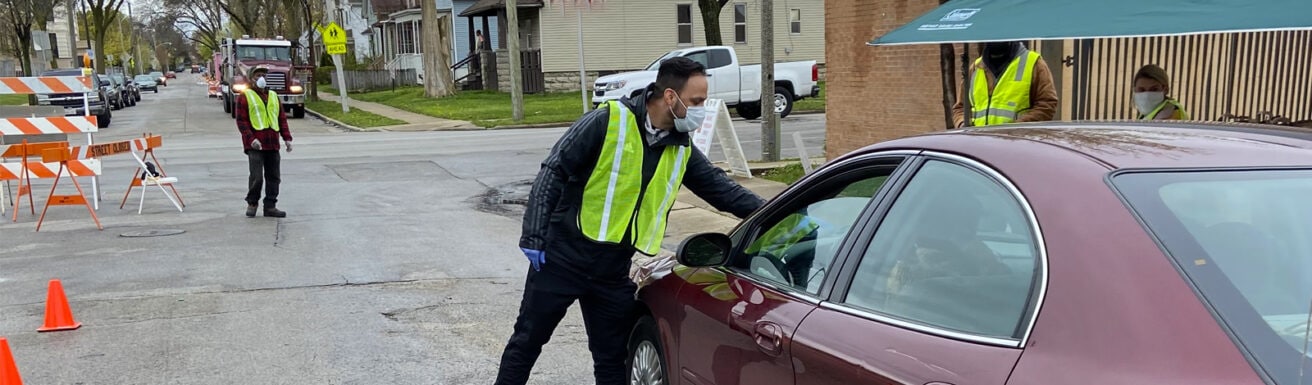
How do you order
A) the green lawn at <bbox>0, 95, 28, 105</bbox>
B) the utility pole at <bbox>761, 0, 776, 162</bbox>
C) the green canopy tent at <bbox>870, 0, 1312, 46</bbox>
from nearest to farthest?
the green canopy tent at <bbox>870, 0, 1312, 46</bbox>, the utility pole at <bbox>761, 0, 776, 162</bbox>, the green lawn at <bbox>0, 95, 28, 105</bbox>

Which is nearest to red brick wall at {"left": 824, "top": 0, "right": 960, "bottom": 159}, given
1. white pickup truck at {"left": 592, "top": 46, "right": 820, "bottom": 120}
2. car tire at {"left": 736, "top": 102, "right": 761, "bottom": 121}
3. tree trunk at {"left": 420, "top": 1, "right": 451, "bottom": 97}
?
white pickup truck at {"left": 592, "top": 46, "right": 820, "bottom": 120}

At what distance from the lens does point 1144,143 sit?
2.32 meters

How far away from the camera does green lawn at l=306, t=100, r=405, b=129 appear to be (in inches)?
1057

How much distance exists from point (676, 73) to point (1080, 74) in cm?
688

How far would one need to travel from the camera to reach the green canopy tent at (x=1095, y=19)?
4.38 m

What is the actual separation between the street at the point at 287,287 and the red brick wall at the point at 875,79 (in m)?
4.29

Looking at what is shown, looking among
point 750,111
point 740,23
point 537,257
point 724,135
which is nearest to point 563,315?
point 537,257

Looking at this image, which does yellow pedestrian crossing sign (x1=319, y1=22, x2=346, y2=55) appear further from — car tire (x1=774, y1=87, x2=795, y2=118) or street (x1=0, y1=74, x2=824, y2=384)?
street (x1=0, y1=74, x2=824, y2=384)

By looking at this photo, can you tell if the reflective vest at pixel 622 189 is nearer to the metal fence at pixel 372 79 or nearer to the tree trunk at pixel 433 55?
the tree trunk at pixel 433 55

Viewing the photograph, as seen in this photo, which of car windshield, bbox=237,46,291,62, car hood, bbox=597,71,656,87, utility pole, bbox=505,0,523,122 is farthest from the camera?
car windshield, bbox=237,46,291,62

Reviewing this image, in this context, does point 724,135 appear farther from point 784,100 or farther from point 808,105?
point 808,105

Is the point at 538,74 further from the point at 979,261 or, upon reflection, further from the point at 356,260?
the point at 979,261

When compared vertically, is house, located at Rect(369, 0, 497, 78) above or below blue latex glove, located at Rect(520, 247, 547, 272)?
above

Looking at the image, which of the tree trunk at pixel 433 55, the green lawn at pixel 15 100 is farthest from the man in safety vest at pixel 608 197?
the green lawn at pixel 15 100
